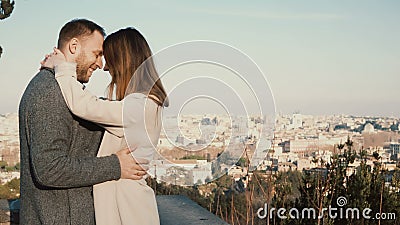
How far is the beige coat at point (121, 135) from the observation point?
1907 mm

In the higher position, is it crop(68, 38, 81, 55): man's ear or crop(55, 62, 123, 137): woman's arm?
crop(68, 38, 81, 55): man's ear

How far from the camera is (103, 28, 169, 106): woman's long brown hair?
1997 millimetres

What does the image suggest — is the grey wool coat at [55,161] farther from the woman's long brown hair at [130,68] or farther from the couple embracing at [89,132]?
the woman's long brown hair at [130,68]

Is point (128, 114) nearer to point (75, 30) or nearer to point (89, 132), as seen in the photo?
point (89, 132)

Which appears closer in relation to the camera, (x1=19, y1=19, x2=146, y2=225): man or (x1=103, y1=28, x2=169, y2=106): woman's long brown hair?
(x1=19, y1=19, x2=146, y2=225): man

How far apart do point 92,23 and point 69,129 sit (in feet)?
1.24

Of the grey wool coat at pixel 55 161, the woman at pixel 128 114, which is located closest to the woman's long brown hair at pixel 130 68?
the woman at pixel 128 114

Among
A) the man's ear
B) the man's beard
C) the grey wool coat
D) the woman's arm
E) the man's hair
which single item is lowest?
the grey wool coat

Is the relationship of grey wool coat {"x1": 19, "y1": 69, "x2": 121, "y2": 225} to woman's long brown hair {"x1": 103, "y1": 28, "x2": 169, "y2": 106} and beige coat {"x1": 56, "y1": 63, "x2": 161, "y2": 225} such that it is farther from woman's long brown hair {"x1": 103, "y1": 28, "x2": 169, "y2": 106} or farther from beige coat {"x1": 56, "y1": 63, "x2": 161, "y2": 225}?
woman's long brown hair {"x1": 103, "y1": 28, "x2": 169, "y2": 106}

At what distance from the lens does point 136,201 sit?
2014 millimetres

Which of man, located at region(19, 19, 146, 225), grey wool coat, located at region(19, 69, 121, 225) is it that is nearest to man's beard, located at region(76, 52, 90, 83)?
man, located at region(19, 19, 146, 225)

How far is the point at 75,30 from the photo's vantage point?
2.02 m

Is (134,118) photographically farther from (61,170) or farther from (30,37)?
(30,37)

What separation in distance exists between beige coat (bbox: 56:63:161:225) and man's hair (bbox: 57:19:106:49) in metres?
0.12
